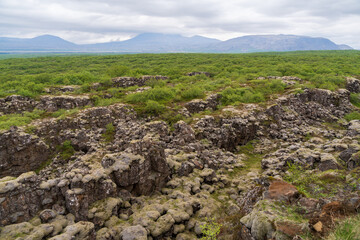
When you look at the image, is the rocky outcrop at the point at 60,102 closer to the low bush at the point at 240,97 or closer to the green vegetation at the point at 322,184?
the low bush at the point at 240,97

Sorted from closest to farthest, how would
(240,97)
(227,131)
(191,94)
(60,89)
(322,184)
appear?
(322,184), (227,131), (240,97), (191,94), (60,89)

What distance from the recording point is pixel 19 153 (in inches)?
731

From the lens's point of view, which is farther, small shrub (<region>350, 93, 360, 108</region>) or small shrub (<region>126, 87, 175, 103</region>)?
small shrub (<region>350, 93, 360, 108</region>)

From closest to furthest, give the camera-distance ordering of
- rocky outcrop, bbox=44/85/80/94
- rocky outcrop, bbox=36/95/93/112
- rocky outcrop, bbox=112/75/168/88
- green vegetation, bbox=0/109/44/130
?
green vegetation, bbox=0/109/44/130
rocky outcrop, bbox=36/95/93/112
rocky outcrop, bbox=44/85/80/94
rocky outcrop, bbox=112/75/168/88

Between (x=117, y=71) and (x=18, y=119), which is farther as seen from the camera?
(x=117, y=71)

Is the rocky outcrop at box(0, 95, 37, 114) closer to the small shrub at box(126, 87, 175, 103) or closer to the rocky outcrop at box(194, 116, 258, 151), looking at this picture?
the small shrub at box(126, 87, 175, 103)

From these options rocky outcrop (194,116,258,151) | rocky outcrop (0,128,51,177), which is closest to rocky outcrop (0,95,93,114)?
rocky outcrop (0,128,51,177)

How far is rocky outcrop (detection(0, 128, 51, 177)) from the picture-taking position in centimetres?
1816

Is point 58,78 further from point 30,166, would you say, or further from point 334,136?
point 334,136

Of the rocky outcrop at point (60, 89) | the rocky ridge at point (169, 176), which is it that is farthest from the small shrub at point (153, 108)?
the rocky outcrop at point (60, 89)

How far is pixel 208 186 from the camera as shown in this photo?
16219 millimetres

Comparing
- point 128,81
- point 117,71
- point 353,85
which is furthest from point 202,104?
point 353,85

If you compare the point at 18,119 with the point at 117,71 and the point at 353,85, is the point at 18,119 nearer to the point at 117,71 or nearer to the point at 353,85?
the point at 117,71

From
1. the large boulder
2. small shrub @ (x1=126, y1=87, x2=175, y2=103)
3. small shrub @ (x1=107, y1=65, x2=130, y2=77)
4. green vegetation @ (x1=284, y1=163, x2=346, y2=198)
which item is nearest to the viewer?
green vegetation @ (x1=284, y1=163, x2=346, y2=198)
